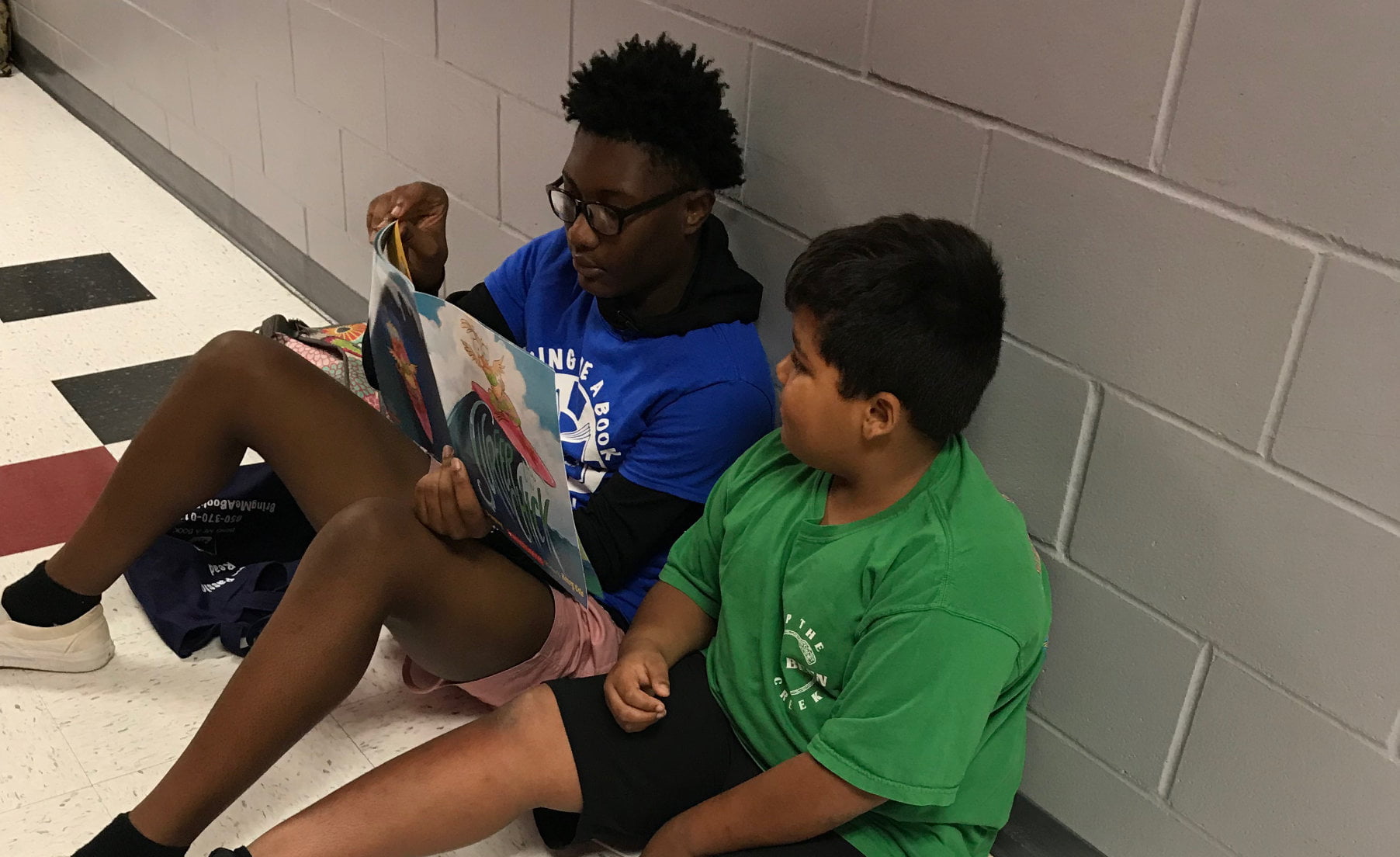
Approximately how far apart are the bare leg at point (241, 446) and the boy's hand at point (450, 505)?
15 centimetres

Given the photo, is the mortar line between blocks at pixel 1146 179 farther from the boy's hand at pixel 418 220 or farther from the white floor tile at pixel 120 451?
the white floor tile at pixel 120 451

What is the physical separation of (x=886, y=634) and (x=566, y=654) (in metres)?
0.46

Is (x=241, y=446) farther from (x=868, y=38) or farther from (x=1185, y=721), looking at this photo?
(x=1185, y=721)

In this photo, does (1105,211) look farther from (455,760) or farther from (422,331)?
(455,760)

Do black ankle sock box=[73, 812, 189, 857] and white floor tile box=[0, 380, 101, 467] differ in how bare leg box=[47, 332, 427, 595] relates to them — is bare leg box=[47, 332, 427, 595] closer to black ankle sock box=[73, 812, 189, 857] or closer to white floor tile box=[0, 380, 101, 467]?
black ankle sock box=[73, 812, 189, 857]

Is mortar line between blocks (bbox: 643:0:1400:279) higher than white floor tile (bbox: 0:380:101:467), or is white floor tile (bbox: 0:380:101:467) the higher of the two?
mortar line between blocks (bbox: 643:0:1400:279)

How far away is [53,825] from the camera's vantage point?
4.53 ft

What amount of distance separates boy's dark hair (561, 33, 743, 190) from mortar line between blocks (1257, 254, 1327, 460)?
2.09 ft

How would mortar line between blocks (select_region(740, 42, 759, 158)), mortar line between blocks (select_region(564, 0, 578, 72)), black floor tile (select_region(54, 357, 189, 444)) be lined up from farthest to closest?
black floor tile (select_region(54, 357, 189, 444))
mortar line between blocks (select_region(564, 0, 578, 72))
mortar line between blocks (select_region(740, 42, 759, 158))

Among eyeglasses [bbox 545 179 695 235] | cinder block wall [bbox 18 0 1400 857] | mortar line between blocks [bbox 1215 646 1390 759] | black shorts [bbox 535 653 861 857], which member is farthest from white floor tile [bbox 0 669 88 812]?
mortar line between blocks [bbox 1215 646 1390 759]

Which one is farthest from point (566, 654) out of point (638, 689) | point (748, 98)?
point (748, 98)

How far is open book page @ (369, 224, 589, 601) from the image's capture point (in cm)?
118

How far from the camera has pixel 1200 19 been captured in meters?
1.06

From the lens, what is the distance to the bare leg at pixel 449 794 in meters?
1.20
